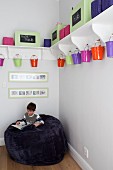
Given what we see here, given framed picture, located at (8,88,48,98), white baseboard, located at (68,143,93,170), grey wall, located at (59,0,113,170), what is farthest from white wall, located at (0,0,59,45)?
white baseboard, located at (68,143,93,170)

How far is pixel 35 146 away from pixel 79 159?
0.61m

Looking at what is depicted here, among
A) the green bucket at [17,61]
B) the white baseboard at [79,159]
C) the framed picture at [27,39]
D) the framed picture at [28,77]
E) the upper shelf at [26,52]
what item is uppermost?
the framed picture at [27,39]

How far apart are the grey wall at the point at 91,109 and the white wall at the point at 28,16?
1.26ft

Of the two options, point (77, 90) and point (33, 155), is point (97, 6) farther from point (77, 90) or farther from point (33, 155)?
point (33, 155)

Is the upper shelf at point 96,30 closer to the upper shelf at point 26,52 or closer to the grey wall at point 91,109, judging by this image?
the grey wall at point 91,109

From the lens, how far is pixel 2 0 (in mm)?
3113

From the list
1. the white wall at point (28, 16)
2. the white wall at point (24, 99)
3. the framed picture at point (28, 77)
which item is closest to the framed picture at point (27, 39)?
the white wall at point (28, 16)

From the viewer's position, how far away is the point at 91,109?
2.10 m

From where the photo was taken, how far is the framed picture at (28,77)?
319cm

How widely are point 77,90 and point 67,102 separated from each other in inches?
18.7

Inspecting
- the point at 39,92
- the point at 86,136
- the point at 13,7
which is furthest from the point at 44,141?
the point at 13,7

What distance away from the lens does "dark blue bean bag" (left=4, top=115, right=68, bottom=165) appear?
8.13 ft

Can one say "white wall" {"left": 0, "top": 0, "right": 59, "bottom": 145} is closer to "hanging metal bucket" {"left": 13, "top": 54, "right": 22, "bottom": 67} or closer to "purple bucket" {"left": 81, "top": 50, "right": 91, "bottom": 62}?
"hanging metal bucket" {"left": 13, "top": 54, "right": 22, "bottom": 67}

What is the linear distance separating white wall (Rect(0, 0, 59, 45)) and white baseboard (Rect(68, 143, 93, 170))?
6.44ft
